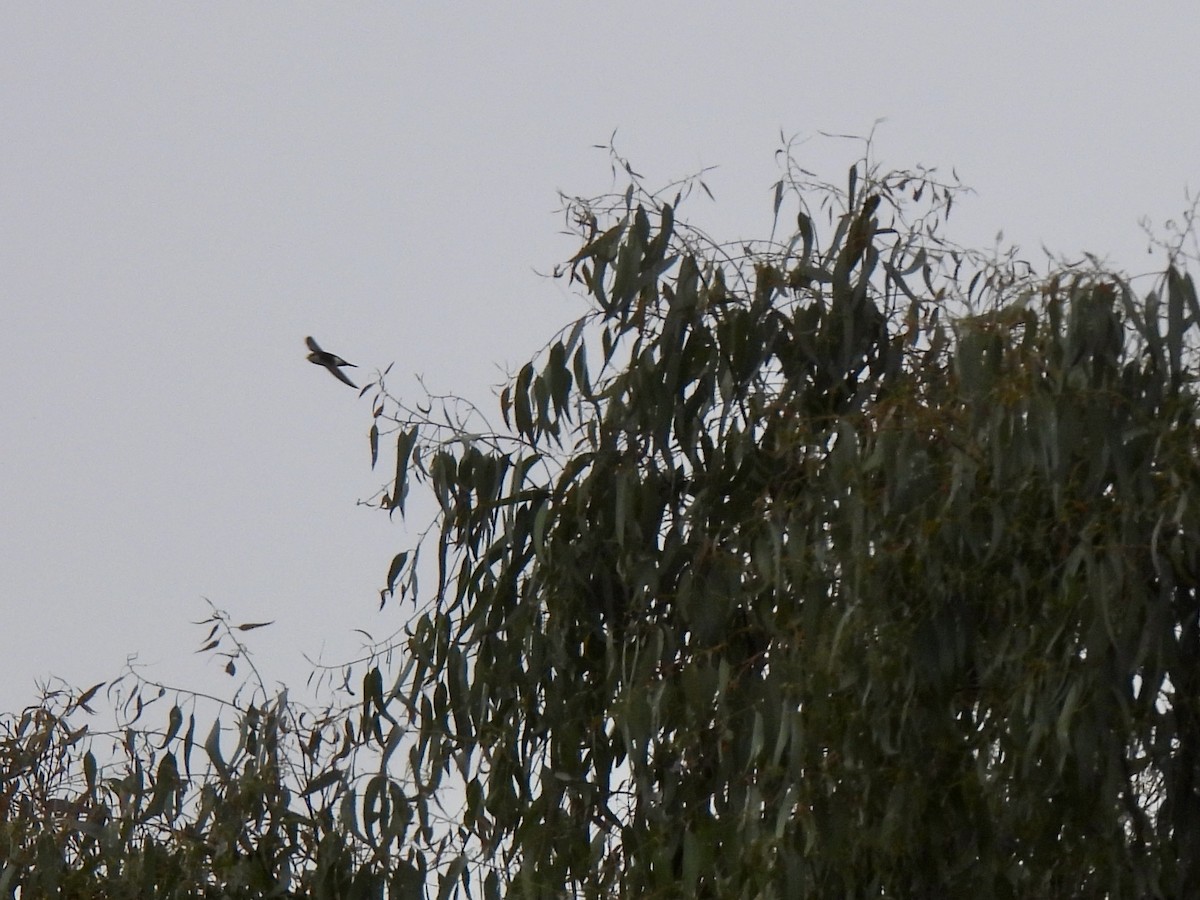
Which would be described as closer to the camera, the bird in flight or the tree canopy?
the tree canopy

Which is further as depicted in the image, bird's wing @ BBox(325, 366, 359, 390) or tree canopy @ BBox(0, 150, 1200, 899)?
bird's wing @ BBox(325, 366, 359, 390)

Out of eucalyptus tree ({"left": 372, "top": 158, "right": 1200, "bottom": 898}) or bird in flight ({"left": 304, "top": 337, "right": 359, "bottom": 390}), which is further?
bird in flight ({"left": 304, "top": 337, "right": 359, "bottom": 390})

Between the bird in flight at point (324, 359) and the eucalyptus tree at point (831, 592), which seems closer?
the eucalyptus tree at point (831, 592)

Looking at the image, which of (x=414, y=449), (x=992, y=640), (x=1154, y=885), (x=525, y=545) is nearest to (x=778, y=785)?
(x=992, y=640)

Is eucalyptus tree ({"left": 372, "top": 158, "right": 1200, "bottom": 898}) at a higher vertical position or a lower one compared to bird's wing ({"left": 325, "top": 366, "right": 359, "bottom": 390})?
lower

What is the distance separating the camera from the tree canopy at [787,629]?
188cm

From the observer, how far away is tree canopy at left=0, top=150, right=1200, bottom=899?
6.17 feet

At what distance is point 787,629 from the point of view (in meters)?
2.05

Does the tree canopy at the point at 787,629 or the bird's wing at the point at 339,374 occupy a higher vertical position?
the bird's wing at the point at 339,374

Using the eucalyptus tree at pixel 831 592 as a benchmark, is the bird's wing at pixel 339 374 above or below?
above

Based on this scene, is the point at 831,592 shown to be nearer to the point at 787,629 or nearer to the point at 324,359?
the point at 787,629

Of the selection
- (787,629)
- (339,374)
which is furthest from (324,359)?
(787,629)

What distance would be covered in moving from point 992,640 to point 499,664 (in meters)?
0.72

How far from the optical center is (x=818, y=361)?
2340 millimetres
